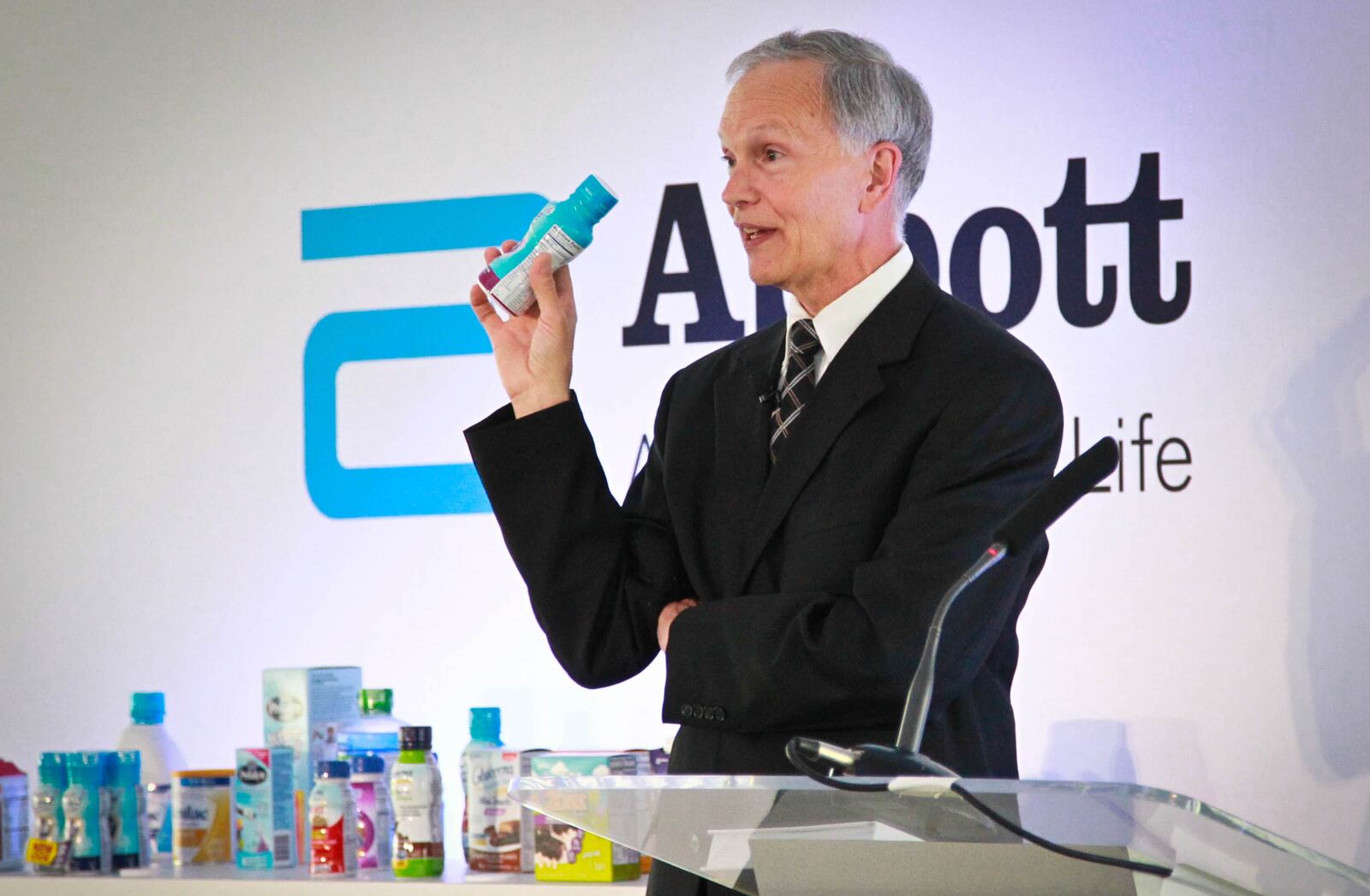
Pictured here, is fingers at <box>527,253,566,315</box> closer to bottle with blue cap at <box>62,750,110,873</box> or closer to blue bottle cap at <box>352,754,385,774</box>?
blue bottle cap at <box>352,754,385,774</box>

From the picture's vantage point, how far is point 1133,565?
2.21 m

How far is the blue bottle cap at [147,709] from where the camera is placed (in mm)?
2488

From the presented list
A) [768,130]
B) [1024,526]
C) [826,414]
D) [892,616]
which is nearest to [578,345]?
[768,130]

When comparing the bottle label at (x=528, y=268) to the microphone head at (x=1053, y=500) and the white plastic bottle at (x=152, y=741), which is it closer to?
the microphone head at (x=1053, y=500)

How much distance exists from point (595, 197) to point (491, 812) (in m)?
0.98

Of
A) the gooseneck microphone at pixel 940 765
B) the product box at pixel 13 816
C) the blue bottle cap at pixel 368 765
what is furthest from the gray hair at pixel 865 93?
the product box at pixel 13 816

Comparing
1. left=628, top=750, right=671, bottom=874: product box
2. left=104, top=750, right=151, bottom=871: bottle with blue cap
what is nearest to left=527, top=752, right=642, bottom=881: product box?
left=628, top=750, right=671, bottom=874: product box

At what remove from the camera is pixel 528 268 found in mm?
1629

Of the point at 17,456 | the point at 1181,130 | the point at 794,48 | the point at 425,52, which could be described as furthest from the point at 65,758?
the point at 1181,130

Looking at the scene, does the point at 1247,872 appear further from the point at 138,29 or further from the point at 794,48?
the point at 138,29

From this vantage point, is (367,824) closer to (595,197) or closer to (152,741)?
(152,741)

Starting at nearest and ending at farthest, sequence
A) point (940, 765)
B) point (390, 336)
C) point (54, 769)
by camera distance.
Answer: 1. point (940, 765)
2. point (54, 769)
3. point (390, 336)

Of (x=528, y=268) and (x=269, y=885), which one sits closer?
(x=528, y=268)

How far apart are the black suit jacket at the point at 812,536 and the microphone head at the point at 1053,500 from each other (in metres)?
0.37
